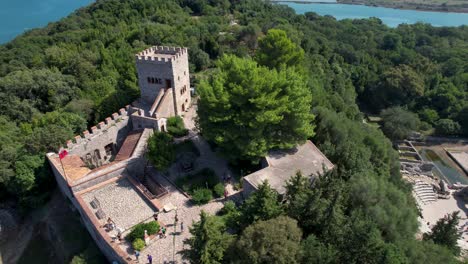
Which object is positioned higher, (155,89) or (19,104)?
(155,89)

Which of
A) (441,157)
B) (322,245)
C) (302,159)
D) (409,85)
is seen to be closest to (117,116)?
(302,159)

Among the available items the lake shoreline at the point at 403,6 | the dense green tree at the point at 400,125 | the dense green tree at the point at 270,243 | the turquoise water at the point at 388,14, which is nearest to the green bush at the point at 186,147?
the dense green tree at the point at 270,243

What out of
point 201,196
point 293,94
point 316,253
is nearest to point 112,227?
point 201,196

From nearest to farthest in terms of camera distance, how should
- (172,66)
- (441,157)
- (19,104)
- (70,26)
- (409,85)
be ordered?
(172,66)
(19,104)
(441,157)
(409,85)
(70,26)

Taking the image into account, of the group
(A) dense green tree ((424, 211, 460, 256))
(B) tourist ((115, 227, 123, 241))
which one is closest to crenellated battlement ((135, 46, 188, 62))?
(B) tourist ((115, 227, 123, 241))

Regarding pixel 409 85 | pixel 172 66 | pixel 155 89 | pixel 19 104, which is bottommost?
pixel 409 85

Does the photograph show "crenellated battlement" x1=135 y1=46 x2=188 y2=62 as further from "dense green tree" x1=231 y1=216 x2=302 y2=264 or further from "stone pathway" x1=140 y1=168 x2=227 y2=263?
"dense green tree" x1=231 y1=216 x2=302 y2=264

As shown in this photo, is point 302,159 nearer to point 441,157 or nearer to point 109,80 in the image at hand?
point 109,80

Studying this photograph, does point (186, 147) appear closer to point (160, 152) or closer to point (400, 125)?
point (160, 152)

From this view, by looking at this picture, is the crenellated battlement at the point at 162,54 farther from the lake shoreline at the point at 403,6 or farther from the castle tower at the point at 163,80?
the lake shoreline at the point at 403,6
